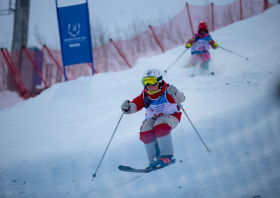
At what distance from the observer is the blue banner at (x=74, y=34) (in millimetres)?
7664

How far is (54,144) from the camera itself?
467 centimetres

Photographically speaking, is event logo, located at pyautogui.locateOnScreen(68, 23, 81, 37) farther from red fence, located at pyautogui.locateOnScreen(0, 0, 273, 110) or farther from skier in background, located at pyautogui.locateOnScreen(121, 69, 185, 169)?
skier in background, located at pyautogui.locateOnScreen(121, 69, 185, 169)

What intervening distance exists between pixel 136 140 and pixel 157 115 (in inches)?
39.7

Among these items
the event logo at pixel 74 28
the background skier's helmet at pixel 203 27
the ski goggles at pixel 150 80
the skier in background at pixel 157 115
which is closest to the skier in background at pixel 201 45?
the background skier's helmet at pixel 203 27

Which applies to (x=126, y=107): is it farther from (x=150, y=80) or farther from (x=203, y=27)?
(x=203, y=27)

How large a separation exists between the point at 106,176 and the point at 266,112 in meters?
Result: 2.90

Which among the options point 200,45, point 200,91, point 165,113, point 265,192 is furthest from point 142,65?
point 265,192

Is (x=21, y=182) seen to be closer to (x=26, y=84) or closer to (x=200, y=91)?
(x=200, y=91)

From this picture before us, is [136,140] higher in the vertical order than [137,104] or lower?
Answer: lower

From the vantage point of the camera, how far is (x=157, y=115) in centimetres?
342

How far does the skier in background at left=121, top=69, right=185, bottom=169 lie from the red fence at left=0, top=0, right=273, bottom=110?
6624mm

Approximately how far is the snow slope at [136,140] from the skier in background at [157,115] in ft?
0.88

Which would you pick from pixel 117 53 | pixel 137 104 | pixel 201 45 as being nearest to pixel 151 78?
pixel 137 104

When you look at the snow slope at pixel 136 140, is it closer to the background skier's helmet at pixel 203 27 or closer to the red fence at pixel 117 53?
the background skier's helmet at pixel 203 27
